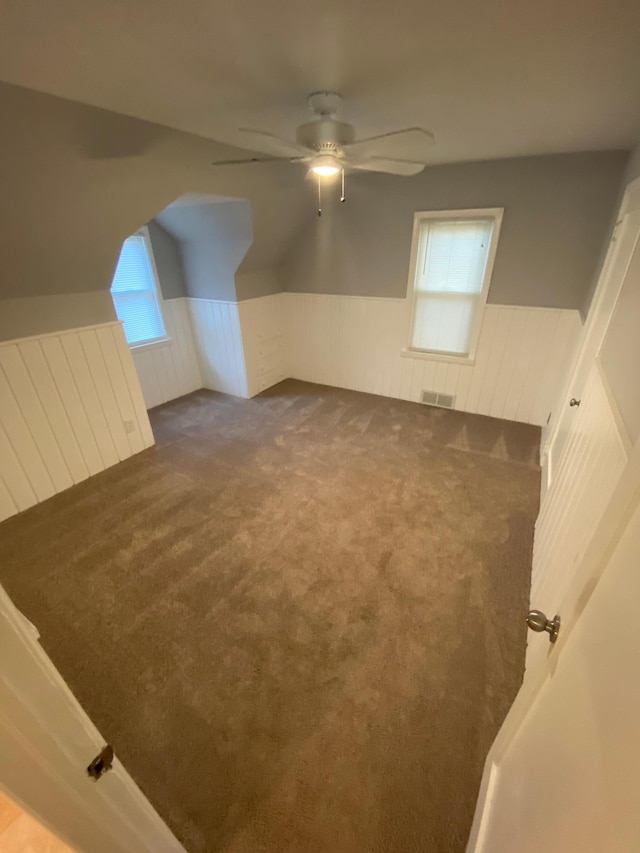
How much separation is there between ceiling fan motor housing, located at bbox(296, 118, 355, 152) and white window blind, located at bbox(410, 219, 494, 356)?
1933mm

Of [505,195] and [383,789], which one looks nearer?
[383,789]

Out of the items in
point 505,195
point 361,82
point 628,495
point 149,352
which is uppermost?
point 361,82

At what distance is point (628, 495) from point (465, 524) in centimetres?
193

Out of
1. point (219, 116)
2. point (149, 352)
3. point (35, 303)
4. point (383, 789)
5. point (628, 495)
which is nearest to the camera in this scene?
point (628, 495)

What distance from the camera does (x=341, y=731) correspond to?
1445mm

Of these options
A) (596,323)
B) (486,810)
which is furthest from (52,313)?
(596,323)

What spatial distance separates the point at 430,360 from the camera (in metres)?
3.81

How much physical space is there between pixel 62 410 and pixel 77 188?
1.48m

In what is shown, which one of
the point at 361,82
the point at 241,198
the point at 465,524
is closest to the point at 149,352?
the point at 241,198

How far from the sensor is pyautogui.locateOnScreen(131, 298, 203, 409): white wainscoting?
3916 millimetres

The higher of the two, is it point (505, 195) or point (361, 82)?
point (361, 82)

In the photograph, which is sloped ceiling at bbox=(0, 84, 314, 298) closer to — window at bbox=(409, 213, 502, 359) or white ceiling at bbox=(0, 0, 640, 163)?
white ceiling at bbox=(0, 0, 640, 163)

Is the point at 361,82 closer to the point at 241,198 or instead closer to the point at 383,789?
the point at 241,198

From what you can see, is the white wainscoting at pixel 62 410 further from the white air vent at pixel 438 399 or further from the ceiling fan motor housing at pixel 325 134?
the white air vent at pixel 438 399
